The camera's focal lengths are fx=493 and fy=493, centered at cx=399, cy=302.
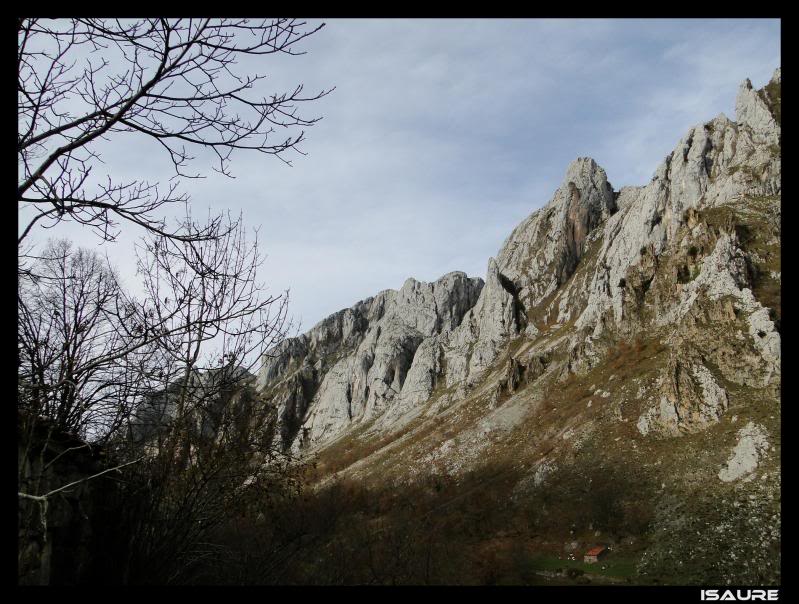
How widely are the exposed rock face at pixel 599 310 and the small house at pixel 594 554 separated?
14.6 m

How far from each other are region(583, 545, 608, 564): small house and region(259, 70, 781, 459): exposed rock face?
14624 mm

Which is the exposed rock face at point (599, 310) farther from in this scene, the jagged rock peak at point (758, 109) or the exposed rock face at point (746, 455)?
the exposed rock face at point (746, 455)

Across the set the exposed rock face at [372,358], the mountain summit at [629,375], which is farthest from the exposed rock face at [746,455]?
the exposed rock face at [372,358]

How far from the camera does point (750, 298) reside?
153 feet

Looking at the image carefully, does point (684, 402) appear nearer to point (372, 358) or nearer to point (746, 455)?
point (746, 455)

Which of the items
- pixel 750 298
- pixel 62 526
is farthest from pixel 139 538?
pixel 750 298

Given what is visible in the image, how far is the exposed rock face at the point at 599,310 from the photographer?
1726 inches

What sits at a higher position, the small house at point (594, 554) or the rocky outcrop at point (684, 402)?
the rocky outcrop at point (684, 402)

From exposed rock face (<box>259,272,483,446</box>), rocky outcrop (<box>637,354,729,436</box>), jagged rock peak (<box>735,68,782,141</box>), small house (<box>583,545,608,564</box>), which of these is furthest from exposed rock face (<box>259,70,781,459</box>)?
small house (<box>583,545,608,564</box>)

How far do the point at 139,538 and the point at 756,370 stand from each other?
46.1m

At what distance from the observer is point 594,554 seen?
1178 inches

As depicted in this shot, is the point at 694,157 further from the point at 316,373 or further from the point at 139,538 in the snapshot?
the point at 316,373

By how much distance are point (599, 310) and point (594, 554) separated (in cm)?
5042
